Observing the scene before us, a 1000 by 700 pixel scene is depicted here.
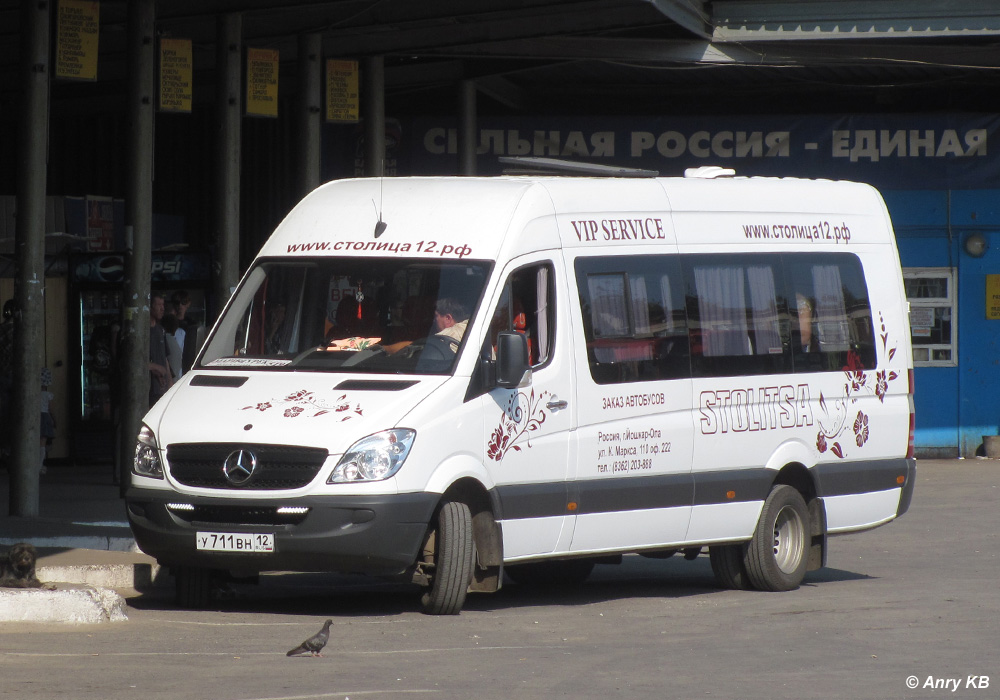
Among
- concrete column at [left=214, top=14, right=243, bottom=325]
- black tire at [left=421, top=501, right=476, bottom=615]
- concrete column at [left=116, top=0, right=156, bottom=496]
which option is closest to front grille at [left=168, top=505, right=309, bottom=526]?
black tire at [left=421, top=501, right=476, bottom=615]

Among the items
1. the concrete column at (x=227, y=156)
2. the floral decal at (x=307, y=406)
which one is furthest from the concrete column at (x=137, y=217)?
the floral decal at (x=307, y=406)

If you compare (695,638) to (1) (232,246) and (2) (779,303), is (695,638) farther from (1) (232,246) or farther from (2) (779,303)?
(1) (232,246)

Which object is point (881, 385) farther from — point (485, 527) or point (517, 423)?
point (485, 527)

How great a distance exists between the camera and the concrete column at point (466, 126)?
68.5ft

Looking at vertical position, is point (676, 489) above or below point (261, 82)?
below

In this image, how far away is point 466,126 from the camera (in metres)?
21.0

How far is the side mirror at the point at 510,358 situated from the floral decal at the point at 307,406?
0.84 metres

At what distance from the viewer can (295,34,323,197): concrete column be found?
17391 millimetres

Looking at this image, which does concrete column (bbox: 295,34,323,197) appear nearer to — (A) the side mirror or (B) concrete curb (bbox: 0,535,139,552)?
(B) concrete curb (bbox: 0,535,139,552)

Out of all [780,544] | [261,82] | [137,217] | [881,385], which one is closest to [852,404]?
[881,385]

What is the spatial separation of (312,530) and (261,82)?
30.2 feet

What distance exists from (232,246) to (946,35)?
327 inches

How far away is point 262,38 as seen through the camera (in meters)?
17.9

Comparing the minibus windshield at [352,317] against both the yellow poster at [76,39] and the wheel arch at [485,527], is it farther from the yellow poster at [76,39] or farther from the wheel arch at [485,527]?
the yellow poster at [76,39]
